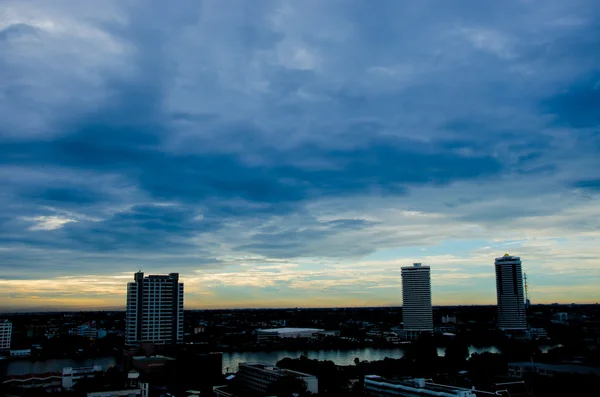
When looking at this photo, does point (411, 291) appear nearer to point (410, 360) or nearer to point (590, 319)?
point (410, 360)

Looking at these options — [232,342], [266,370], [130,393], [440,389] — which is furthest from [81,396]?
[232,342]

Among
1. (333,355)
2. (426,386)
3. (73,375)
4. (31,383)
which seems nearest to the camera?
(426,386)

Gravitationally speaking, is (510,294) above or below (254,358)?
above

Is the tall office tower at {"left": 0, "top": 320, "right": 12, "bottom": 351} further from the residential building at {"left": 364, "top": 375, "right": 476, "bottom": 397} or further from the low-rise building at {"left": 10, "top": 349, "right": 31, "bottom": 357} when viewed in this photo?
the residential building at {"left": 364, "top": 375, "right": 476, "bottom": 397}

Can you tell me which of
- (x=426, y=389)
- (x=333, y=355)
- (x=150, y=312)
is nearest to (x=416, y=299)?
(x=333, y=355)

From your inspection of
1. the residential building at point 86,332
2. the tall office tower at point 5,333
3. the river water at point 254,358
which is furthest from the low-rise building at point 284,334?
the tall office tower at point 5,333

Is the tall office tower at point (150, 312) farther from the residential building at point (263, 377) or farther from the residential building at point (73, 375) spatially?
the residential building at point (263, 377)

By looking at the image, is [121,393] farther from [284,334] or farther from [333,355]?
[284,334]

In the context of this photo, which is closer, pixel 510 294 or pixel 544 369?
pixel 544 369
